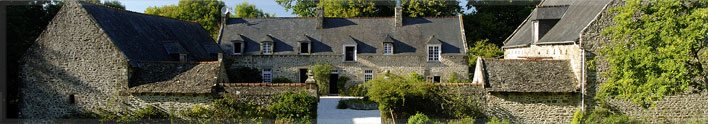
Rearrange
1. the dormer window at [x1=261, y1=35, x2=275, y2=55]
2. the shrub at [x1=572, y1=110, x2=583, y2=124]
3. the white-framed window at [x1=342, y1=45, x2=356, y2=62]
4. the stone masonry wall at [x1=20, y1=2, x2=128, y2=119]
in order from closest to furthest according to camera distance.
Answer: the shrub at [x1=572, y1=110, x2=583, y2=124] < the stone masonry wall at [x1=20, y1=2, x2=128, y2=119] < the dormer window at [x1=261, y1=35, x2=275, y2=55] < the white-framed window at [x1=342, y1=45, x2=356, y2=62]

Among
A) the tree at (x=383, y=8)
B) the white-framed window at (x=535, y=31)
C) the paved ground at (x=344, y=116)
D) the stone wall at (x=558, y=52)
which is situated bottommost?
the paved ground at (x=344, y=116)

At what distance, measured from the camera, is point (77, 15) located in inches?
635

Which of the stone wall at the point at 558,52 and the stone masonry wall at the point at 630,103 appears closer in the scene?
the stone masonry wall at the point at 630,103

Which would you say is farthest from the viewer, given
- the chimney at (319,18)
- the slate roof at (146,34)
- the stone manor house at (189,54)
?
the chimney at (319,18)

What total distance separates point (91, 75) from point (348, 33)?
14.9 meters

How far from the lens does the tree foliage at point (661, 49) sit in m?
11.6

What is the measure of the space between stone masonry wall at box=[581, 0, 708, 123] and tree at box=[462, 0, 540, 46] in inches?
699

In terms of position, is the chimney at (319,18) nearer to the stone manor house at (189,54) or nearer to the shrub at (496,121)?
the stone manor house at (189,54)

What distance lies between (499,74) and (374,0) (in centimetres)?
1982

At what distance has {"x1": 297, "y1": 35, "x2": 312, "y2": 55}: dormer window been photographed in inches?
1064

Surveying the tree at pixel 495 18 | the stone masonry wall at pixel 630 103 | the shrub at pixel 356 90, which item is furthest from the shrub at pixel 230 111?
the tree at pixel 495 18

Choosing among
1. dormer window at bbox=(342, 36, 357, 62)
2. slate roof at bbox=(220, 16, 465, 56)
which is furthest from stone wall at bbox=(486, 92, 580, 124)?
dormer window at bbox=(342, 36, 357, 62)

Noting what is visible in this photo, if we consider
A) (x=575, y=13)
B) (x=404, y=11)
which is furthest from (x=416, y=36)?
(x=575, y=13)

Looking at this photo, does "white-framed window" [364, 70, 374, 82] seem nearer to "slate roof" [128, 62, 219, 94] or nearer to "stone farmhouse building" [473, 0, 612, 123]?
"stone farmhouse building" [473, 0, 612, 123]
